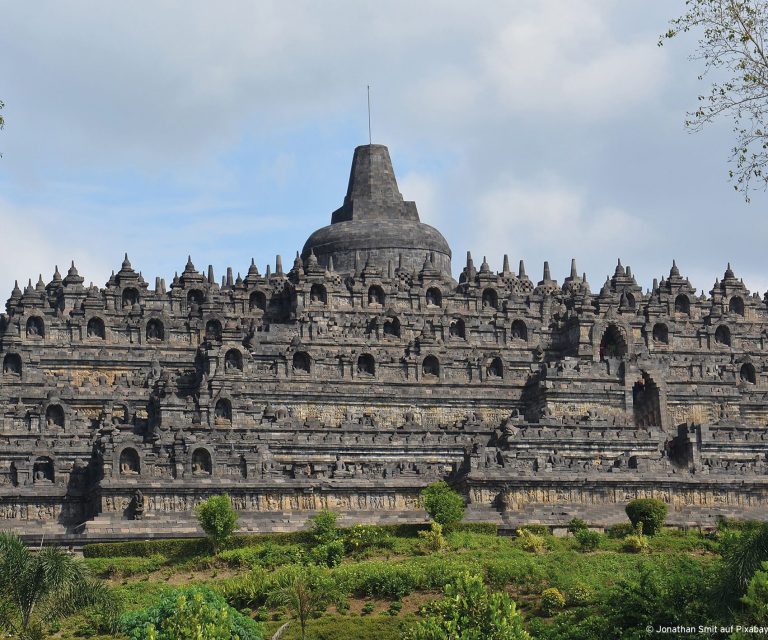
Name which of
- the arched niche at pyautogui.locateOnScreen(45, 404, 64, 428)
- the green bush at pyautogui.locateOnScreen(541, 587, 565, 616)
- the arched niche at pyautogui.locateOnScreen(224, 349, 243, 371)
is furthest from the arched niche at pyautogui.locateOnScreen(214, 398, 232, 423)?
the green bush at pyautogui.locateOnScreen(541, 587, 565, 616)

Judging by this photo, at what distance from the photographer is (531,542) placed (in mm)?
86562

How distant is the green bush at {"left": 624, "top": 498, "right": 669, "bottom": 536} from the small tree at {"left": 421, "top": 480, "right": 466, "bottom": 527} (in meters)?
8.21

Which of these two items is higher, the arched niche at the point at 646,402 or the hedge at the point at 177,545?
the arched niche at the point at 646,402

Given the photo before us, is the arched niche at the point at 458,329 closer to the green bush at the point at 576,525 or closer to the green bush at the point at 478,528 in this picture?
the green bush at the point at 576,525

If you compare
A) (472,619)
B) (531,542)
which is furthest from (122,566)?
(472,619)

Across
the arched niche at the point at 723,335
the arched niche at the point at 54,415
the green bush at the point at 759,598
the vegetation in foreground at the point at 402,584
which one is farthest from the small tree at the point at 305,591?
the arched niche at the point at 723,335

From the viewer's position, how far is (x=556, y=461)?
9812cm

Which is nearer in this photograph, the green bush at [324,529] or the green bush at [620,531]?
the green bush at [324,529]

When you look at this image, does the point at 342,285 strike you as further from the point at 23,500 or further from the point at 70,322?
the point at 23,500

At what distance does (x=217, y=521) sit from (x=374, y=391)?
88.5ft

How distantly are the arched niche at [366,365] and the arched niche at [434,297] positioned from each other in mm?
9223

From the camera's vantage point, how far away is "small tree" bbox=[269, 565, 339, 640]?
7531cm

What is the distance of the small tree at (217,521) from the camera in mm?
85938

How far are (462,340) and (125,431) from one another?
84.4 ft
